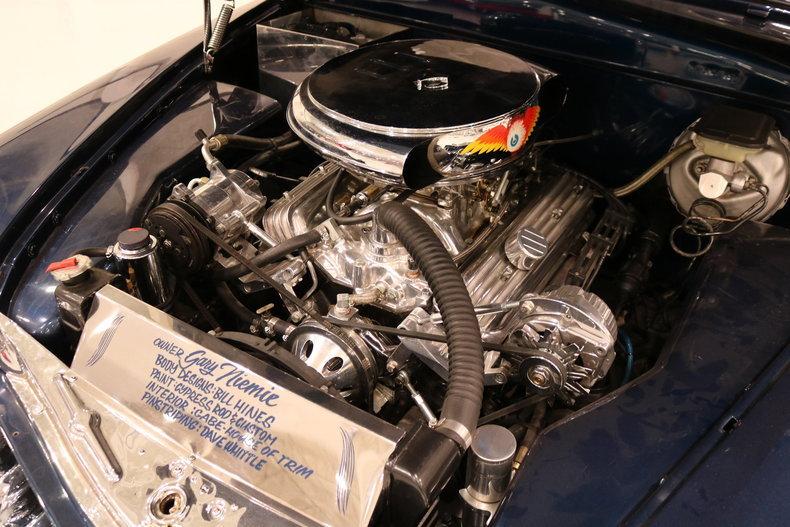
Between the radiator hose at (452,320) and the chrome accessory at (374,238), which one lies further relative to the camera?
the chrome accessory at (374,238)

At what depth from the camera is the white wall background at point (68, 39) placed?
9.66 feet

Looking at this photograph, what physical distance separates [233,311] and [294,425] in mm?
370

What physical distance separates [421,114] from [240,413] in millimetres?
504

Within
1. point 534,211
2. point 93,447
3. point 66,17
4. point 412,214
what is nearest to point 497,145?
point 412,214

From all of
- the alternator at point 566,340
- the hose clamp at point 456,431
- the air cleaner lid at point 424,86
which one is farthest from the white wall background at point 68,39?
the hose clamp at point 456,431

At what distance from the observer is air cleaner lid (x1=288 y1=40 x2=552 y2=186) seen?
956 millimetres

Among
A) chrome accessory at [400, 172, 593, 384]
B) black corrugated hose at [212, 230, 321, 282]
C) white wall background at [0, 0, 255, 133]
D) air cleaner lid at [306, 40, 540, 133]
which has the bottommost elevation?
white wall background at [0, 0, 255, 133]

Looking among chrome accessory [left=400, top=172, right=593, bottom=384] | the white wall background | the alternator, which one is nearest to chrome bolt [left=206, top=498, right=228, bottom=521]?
chrome accessory [left=400, top=172, right=593, bottom=384]

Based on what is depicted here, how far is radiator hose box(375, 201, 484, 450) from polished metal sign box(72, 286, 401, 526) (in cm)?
8

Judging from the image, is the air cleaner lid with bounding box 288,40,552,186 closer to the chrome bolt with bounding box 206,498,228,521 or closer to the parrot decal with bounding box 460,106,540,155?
the parrot decal with bounding box 460,106,540,155

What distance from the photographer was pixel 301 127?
105 cm

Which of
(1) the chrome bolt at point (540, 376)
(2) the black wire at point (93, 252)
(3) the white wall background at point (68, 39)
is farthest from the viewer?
(3) the white wall background at point (68, 39)

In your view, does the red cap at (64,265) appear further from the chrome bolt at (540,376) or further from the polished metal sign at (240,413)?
the chrome bolt at (540,376)

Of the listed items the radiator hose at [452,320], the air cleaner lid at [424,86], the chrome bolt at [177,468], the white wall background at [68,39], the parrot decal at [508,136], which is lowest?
the white wall background at [68,39]
